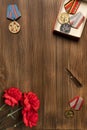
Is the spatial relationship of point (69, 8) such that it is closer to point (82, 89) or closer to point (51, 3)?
point (51, 3)

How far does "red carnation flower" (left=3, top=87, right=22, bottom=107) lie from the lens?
1.42 meters

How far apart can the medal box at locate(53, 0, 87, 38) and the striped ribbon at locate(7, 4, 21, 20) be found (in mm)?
235

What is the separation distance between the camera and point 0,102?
1518 mm

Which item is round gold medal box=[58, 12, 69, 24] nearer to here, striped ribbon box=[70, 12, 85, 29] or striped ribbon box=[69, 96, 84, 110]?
striped ribbon box=[70, 12, 85, 29]

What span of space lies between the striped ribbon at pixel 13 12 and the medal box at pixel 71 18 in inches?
9.2

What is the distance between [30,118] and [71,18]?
0.64m

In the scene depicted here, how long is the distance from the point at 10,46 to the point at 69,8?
1.38 feet

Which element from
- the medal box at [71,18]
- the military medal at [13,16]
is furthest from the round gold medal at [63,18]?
the military medal at [13,16]

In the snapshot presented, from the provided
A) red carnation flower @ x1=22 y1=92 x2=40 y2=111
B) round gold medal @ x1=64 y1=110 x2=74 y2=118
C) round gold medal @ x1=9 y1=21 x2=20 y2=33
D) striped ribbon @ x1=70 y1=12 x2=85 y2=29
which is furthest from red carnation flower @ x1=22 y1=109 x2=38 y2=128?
striped ribbon @ x1=70 y1=12 x2=85 y2=29

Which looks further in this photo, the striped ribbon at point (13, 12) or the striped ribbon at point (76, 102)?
the striped ribbon at point (76, 102)

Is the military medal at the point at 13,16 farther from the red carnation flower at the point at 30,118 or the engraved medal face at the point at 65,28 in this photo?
the red carnation flower at the point at 30,118

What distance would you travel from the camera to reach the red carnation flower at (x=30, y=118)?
4.69 feet

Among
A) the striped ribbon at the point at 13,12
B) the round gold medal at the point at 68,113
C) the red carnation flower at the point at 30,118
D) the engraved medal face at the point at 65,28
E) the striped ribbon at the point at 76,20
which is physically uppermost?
the striped ribbon at the point at 13,12

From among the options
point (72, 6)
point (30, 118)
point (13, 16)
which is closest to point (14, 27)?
point (13, 16)
